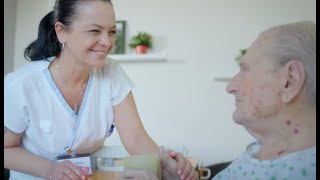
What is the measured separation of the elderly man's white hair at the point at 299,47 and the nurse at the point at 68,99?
0.35 m

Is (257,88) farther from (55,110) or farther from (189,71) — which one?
(55,110)

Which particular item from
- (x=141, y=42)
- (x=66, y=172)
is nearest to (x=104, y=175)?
Answer: (x=66, y=172)

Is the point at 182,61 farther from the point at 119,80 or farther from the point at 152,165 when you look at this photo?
the point at 152,165

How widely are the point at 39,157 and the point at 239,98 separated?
54 cm

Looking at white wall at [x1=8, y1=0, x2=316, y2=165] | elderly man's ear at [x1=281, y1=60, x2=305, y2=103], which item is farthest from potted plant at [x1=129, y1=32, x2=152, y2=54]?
elderly man's ear at [x1=281, y1=60, x2=305, y2=103]

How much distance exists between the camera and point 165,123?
991 mm

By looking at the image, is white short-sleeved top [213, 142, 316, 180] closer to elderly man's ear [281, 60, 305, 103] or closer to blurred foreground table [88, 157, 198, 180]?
elderly man's ear [281, 60, 305, 103]

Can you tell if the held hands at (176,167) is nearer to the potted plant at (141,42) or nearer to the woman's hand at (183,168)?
the woman's hand at (183,168)

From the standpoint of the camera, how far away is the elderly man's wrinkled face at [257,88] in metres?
0.68

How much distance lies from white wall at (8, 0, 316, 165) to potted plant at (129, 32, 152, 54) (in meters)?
0.02

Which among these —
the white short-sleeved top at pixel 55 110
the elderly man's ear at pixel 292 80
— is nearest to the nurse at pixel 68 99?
the white short-sleeved top at pixel 55 110

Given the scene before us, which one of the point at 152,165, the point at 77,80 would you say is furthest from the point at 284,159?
the point at 77,80

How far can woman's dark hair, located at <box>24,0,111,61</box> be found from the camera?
2.71ft

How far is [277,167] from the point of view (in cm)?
70
